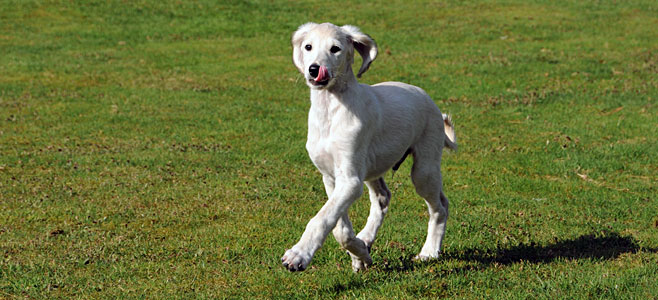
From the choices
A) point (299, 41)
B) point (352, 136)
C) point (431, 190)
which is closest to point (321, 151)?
point (352, 136)

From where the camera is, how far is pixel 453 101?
17.0 m

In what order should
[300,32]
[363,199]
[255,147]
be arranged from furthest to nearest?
[255,147] < [363,199] < [300,32]

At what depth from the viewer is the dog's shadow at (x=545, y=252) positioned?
7.14 metres

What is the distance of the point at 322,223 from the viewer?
5.70 metres

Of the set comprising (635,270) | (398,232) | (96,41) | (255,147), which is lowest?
(96,41)

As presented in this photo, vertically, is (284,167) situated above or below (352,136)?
below

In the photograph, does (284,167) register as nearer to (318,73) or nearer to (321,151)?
(321,151)

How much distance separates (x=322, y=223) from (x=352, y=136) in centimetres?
86

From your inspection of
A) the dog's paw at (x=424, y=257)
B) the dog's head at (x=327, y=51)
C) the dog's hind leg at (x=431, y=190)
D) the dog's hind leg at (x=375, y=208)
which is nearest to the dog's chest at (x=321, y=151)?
the dog's head at (x=327, y=51)

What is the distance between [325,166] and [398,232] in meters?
2.29

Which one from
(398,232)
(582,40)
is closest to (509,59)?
(582,40)

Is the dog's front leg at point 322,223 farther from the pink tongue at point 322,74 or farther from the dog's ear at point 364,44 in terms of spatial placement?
the dog's ear at point 364,44

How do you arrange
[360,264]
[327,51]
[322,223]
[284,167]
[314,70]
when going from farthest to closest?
1. [284,167]
2. [360,264]
3. [327,51]
4. [314,70]
5. [322,223]

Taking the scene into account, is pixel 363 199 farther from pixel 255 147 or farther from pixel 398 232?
pixel 255 147
